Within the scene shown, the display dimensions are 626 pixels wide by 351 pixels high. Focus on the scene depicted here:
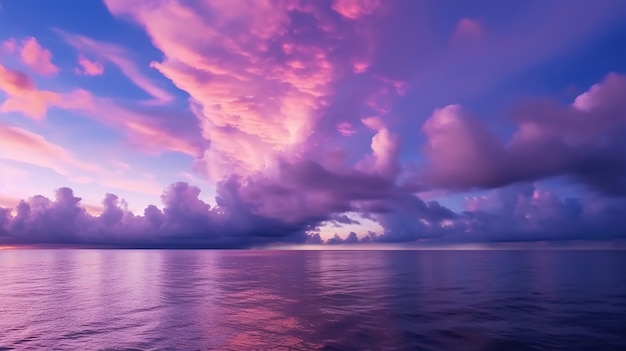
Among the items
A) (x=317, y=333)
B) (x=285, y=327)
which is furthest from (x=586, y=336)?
(x=285, y=327)

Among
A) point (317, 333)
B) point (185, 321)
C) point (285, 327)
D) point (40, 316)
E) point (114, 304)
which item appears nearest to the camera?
point (317, 333)

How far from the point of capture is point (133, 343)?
32.1 metres

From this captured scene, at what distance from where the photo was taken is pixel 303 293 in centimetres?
6322

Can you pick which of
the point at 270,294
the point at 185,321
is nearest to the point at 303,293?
the point at 270,294

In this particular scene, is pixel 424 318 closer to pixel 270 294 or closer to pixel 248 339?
pixel 248 339

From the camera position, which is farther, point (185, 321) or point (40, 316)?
point (40, 316)

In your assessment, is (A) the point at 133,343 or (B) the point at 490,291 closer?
(A) the point at 133,343

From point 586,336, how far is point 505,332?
21.3 feet

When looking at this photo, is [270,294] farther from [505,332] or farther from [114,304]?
[505,332]

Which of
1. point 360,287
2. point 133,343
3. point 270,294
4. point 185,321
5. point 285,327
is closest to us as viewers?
point 133,343

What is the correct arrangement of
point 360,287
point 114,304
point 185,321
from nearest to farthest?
point 185,321 < point 114,304 < point 360,287

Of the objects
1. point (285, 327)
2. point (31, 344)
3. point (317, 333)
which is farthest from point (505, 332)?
point (31, 344)

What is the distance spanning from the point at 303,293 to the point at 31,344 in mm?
38234

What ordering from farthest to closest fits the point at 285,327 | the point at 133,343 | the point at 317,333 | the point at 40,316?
the point at 40,316 → the point at 285,327 → the point at 317,333 → the point at 133,343
